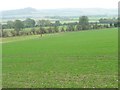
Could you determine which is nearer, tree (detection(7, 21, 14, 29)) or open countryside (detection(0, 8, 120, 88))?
open countryside (detection(0, 8, 120, 88))

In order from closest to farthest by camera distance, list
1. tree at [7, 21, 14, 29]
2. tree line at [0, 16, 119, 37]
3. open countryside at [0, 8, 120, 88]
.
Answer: open countryside at [0, 8, 120, 88], tree at [7, 21, 14, 29], tree line at [0, 16, 119, 37]

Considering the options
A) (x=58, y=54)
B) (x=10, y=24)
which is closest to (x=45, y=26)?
(x=10, y=24)

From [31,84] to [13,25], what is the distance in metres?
73.8

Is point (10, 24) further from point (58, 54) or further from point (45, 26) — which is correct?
point (58, 54)

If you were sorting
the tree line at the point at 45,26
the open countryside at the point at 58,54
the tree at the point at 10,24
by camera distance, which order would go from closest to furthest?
the open countryside at the point at 58,54
the tree at the point at 10,24
the tree line at the point at 45,26

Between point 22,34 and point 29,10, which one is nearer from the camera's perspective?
point 22,34

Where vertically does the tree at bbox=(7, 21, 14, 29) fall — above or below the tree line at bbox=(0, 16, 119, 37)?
above

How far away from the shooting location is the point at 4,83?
15602 millimetres

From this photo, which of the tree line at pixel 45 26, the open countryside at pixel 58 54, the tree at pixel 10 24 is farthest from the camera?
the tree line at pixel 45 26

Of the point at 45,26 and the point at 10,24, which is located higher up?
the point at 10,24

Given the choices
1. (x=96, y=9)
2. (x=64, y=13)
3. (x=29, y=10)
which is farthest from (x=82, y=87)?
(x=96, y=9)

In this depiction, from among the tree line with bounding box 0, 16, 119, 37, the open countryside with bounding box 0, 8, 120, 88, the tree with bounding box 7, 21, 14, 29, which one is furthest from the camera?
the tree line with bounding box 0, 16, 119, 37

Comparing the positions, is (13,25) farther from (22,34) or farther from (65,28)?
(65,28)

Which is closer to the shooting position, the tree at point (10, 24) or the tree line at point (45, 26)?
the tree at point (10, 24)
